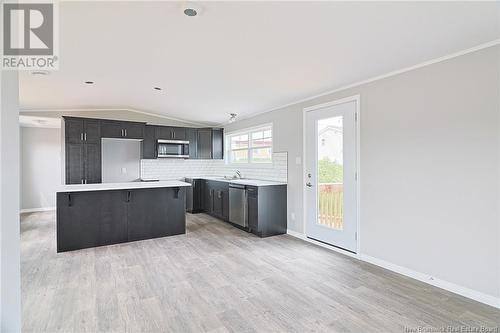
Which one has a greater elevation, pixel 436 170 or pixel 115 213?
pixel 436 170

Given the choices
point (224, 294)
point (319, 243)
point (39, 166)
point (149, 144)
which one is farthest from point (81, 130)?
point (319, 243)

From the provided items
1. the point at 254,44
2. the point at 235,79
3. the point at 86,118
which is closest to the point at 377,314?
the point at 254,44

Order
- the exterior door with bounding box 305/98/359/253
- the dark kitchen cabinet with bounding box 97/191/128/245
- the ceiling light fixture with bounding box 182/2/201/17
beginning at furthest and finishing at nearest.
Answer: the dark kitchen cabinet with bounding box 97/191/128/245
the exterior door with bounding box 305/98/359/253
the ceiling light fixture with bounding box 182/2/201/17

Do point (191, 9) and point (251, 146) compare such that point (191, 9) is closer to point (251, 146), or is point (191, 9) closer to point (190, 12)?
point (190, 12)

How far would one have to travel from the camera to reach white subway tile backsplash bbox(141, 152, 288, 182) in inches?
222

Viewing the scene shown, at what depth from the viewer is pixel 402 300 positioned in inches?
98.6

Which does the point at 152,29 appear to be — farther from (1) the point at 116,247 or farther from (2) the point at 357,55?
(1) the point at 116,247

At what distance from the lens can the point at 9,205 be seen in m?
1.27

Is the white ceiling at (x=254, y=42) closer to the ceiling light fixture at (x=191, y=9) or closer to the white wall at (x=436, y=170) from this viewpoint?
the ceiling light fixture at (x=191, y=9)

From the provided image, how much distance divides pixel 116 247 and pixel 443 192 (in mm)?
4278

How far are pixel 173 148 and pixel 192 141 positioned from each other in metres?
0.52

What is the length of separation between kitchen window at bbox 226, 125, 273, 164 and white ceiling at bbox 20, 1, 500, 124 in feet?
4.54

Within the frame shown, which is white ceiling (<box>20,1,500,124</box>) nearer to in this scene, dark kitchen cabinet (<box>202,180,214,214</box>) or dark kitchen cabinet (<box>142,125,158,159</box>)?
dark kitchen cabinet (<box>142,125,158,159</box>)

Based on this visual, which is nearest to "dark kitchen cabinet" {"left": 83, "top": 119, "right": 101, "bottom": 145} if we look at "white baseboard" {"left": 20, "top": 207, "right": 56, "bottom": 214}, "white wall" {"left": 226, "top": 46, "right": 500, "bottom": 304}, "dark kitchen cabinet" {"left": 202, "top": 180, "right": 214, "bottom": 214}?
"dark kitchen cabinet" {"left": 202, "top": 180, "right": 214, "bottom": 214}
